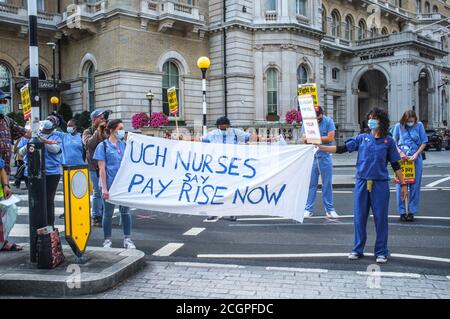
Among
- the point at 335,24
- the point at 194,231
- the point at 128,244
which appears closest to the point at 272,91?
the point at 335,24

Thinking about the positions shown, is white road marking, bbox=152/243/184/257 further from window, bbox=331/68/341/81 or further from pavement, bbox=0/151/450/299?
window, bbox=331/68/341/81

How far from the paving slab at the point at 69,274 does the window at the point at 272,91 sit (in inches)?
1115

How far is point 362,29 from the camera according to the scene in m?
48.8

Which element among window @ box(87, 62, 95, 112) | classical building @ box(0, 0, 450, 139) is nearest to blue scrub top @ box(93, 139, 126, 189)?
classical building @ box(0, 0, 450, 139)

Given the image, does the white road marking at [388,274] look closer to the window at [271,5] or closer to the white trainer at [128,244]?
the white trainer at [128,244]

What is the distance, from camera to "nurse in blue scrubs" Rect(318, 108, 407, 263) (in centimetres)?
636

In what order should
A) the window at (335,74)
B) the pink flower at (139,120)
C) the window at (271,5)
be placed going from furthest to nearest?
the window at (335,74) → the window at (271,5) → the pink flower at (139,120)

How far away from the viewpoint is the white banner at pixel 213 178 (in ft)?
23.1

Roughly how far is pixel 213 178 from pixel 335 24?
41.3m

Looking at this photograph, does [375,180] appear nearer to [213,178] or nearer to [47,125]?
[213,178]

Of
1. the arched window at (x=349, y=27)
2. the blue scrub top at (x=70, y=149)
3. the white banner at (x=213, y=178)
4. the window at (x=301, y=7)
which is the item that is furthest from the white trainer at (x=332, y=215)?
the arched window at (x=349, y=27)

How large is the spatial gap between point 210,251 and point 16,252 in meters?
2.67

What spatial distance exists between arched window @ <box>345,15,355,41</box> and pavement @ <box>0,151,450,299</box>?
38.8m
